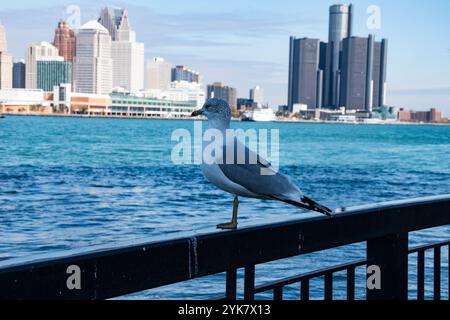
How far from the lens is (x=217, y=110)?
8.61 feet

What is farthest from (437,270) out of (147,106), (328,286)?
(147,106)

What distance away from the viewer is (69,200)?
25.5 metres

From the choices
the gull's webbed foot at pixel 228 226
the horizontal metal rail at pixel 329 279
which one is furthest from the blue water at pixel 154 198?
the horizontal metal rail at pixel 329 279

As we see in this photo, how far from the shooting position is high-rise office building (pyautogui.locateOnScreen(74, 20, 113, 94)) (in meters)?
164

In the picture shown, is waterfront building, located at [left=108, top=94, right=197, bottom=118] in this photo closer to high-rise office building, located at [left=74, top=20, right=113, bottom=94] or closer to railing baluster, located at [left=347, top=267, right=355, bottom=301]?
high-rise office building, located at [left=74, top=20, right=113, bottom=94]

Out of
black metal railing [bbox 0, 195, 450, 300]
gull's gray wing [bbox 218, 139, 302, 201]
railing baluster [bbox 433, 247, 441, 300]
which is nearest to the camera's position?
black metal railing [bbox 0, 195, 450, 300]

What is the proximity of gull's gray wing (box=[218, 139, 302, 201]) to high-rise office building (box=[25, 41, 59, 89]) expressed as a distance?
175357 millimetres

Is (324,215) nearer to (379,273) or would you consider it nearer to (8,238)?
(379,273)

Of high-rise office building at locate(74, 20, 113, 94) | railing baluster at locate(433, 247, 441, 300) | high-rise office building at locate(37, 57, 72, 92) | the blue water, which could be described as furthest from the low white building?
railing baluster at locate(433, 247, 441, 300)

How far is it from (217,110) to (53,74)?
6908 inches

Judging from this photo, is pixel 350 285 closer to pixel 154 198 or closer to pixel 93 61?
pixel 154 198
